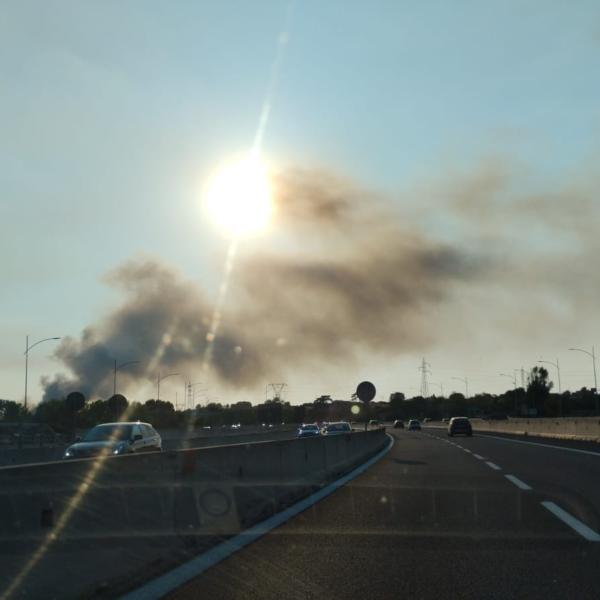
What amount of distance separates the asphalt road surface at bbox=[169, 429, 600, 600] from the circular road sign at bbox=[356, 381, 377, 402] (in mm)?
19245

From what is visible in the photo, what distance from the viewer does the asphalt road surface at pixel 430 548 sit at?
7.78 m

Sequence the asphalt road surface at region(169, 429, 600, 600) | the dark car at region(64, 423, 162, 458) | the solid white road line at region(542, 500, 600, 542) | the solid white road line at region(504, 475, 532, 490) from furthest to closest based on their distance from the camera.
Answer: the dark car at region(64, 423, 162, 458), the solid white road line at region(504, 475, 532, 490), the solid white road line at region(542, 500, 600, 542), the asphalt road surface at region(169, 429, 600, 600)

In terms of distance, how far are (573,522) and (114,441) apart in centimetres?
1583

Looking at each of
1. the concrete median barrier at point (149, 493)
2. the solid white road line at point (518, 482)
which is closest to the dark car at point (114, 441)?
the concrete median barrier at point (149, 493)

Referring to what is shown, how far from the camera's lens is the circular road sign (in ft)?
122

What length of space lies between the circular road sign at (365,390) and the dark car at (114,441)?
1209 cm

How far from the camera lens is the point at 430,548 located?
32.8ft

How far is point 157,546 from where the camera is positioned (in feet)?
29.1

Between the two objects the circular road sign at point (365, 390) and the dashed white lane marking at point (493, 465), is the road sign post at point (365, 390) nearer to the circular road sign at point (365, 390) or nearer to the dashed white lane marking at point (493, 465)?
the circular road sign at point (365, 390)

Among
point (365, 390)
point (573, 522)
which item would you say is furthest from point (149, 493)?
point (365, 390)

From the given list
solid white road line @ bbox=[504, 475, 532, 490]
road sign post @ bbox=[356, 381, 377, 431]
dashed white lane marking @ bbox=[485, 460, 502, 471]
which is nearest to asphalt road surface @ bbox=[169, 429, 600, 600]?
solid white road line @ bbox=[504, 475, 532, 490]

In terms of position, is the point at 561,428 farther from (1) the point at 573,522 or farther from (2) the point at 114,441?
(1) the point at 573,522

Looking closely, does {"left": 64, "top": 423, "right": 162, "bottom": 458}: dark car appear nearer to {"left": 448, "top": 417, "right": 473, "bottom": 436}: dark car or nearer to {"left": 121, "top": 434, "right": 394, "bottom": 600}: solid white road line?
{"left": 121, "top": 434, "right": 394, "bottom": 600}: solid white road line

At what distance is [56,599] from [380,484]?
43.4 feet
